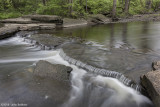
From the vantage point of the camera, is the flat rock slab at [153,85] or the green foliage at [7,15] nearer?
the flat rock slab at [153,85]

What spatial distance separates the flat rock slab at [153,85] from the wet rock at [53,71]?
7.53ft

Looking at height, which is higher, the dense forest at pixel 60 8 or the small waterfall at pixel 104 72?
the dense forest at pixel 60 8

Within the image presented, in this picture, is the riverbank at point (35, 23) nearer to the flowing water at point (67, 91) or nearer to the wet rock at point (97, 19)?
the wet rock at point (97, 19)

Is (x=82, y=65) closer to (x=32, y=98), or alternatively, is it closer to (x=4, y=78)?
(x=32, y=98)

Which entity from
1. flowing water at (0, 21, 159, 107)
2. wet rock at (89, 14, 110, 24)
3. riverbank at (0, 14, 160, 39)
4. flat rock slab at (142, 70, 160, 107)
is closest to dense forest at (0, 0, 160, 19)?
wet rock at (89, 14, 110, 24)

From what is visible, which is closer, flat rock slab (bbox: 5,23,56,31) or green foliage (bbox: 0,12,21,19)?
flat rock slab (bbox: 5,23,56,31)

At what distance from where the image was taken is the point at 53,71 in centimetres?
432

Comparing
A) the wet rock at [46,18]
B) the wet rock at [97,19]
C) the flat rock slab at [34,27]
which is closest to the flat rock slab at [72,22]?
the wet rock at [46,18]

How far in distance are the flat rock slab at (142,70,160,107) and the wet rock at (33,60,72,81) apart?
230cm

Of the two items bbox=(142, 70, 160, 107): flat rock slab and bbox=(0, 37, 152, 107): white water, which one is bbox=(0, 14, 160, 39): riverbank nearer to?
bbox=(0, 37, 152, 107): white water

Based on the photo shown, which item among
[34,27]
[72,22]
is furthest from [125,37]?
[72,22]

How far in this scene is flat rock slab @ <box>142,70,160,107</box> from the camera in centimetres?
276

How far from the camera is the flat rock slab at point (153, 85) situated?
2758 mm

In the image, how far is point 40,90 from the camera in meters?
3.67
